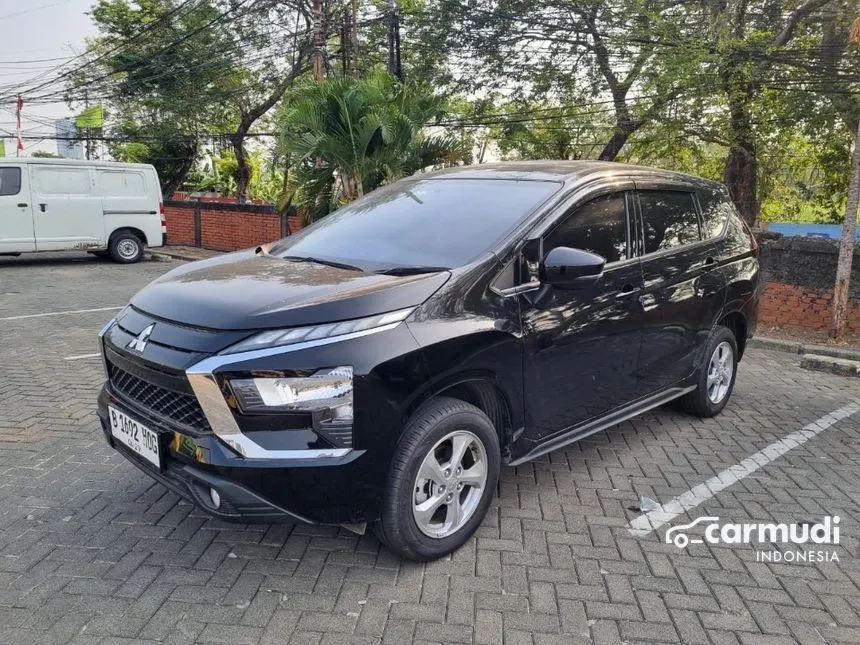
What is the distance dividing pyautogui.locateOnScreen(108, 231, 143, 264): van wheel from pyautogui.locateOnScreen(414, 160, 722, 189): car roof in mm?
11446

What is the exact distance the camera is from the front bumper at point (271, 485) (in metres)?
2.52

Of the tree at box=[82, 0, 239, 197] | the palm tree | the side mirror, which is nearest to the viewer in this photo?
the side mirror

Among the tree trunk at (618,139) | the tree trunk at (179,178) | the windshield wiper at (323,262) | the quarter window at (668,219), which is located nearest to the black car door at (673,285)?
the quarter window at (668,219)

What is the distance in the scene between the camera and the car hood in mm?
2609

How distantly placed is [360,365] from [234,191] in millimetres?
24152

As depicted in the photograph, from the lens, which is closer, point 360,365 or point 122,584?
point 360,365

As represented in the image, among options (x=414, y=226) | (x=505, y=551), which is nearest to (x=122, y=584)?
(x=505, y=551)

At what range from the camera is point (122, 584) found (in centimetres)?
275

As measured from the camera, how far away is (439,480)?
2893 millimetres

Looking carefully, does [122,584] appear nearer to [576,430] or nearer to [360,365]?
[360,365]

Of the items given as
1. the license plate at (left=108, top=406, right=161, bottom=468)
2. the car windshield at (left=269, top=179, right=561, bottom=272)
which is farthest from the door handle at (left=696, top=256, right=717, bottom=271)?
the license plate at (left=108, top=406, right=161, bottom=468)

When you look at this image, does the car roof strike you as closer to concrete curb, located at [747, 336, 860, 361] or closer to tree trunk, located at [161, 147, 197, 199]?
concrete curb, located at [747, 336, 860, 361]

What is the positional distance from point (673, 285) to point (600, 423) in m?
1.03

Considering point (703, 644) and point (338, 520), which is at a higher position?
point (338, 520)
